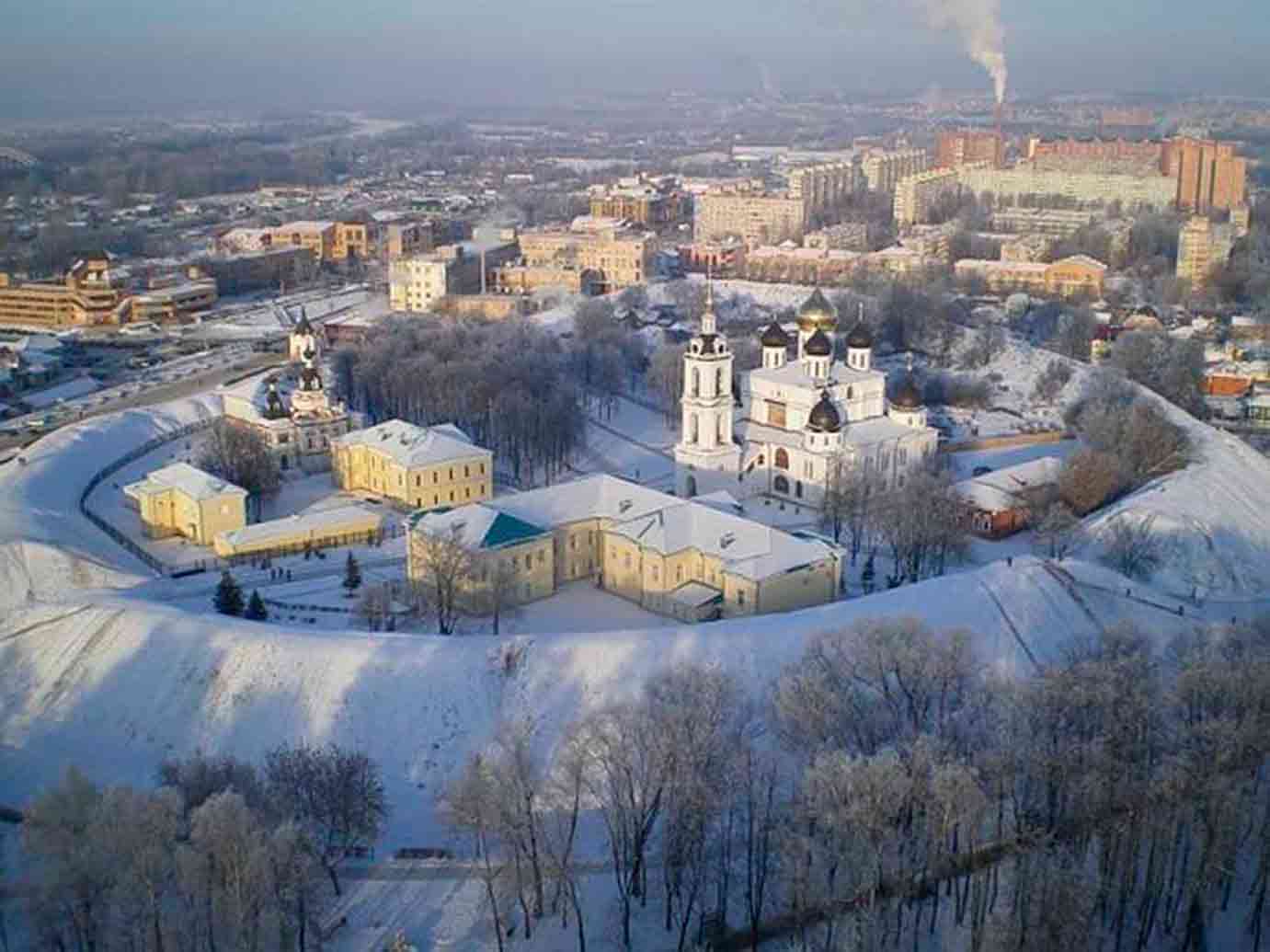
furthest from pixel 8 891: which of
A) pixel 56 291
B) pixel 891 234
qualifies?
pixel 891 234

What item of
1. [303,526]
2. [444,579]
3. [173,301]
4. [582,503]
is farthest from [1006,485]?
[173,301]

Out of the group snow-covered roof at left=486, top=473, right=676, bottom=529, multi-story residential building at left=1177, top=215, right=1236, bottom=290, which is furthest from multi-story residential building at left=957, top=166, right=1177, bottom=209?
snow-covered roof at left=486, top=473, right=676, bottom=529

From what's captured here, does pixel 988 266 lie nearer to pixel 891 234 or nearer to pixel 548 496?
pixel 891 234

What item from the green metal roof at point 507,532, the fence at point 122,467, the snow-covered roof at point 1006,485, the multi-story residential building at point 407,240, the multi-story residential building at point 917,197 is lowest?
the fence at point 122,467

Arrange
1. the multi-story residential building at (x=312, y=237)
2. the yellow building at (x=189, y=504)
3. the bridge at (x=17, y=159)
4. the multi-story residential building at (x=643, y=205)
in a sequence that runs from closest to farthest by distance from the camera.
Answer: the yellow building at (x=189, y=504) < the multi-story residential building at (x=312, y=237) < the multi-story residential building at (x=643, y=205) < the bridge at (x=17, y=159)

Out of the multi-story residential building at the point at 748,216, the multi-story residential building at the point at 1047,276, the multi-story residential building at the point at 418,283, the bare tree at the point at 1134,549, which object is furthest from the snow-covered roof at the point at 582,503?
the multi-story residential building at the point at 748,216

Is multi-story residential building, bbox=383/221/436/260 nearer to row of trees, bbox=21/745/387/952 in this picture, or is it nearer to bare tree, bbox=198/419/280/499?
bare tree, bbox=198/419/280/499

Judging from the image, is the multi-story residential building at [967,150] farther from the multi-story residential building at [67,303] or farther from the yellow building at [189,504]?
the yellow building at [189,504]
